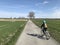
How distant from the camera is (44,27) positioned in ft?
48.0

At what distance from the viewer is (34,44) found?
10953 millimetres

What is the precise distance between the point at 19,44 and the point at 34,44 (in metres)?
1.14

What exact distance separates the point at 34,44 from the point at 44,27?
13.2ft

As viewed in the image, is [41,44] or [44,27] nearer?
[41,44]

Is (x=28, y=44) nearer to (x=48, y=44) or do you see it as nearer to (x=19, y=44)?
(x=19, y=44)

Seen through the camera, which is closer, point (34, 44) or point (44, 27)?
point (34, 44)

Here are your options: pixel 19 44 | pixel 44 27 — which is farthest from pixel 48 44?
pixel 44 27

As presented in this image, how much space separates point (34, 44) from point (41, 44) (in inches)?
20.8

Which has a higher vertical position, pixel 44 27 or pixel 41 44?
pixel 44 27

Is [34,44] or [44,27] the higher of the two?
[44,27]

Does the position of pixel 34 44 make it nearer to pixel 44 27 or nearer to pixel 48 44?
pixel 48 44

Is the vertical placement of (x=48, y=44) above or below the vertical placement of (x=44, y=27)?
below

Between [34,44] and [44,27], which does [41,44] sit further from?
[44,27]

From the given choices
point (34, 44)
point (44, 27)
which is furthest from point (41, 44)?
point (44, 27)
